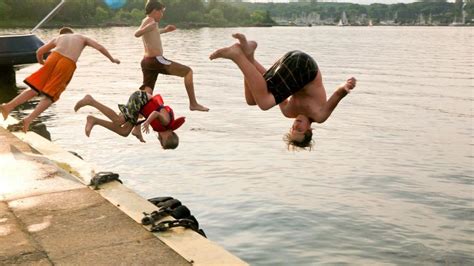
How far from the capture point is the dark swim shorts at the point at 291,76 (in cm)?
719

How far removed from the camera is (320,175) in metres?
20.2

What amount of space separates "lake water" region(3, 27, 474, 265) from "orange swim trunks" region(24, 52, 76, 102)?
4.92m

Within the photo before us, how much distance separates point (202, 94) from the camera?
39.4 metres

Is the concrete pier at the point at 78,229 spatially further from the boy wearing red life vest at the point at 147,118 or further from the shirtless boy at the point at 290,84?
the shirtless boy at the point at 290,84

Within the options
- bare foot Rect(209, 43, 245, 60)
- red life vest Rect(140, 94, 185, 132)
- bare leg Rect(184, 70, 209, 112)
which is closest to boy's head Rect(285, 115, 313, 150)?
bare foot Rect(209, 43, 245, 60)

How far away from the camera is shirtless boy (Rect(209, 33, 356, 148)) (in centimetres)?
716

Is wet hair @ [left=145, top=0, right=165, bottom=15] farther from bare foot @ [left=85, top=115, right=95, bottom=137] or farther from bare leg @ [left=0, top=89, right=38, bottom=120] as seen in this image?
bare leg @ [left=0, top=89, right=38, bottom=120]

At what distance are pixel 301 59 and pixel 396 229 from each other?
28.8 feet

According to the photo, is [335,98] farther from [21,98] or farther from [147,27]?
[21,98]

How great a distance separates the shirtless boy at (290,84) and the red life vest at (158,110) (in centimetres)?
93

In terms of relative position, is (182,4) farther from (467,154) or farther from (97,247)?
(97,247)

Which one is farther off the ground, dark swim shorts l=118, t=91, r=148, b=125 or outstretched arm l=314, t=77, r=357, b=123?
outstretched arm l=314, t=77, r=357, b=123

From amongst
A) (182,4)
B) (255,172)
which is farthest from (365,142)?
(182,4)

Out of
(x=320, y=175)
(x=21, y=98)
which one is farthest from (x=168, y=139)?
(x=320, y=175)
